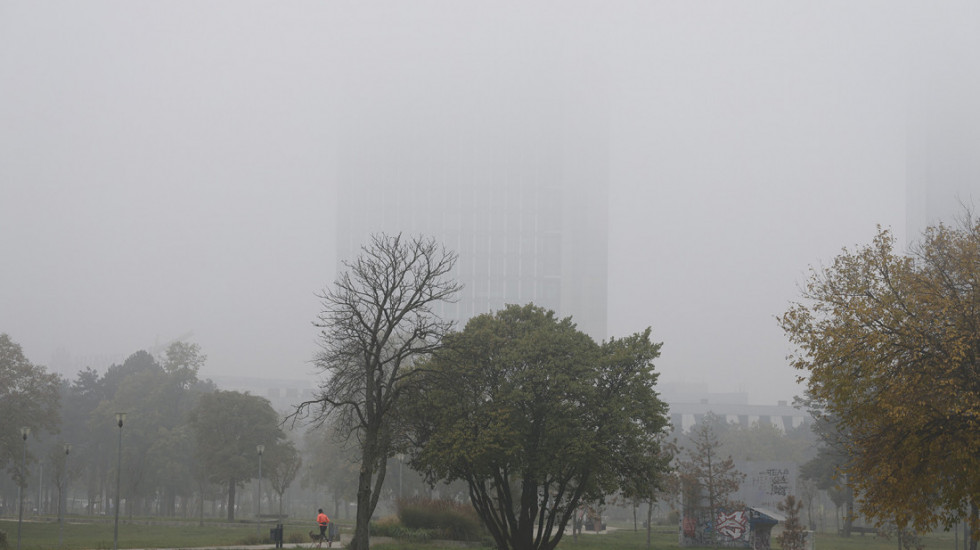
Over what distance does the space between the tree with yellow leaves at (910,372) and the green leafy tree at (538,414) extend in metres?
11.9

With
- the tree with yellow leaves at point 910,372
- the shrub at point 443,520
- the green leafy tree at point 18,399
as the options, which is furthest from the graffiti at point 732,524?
the green leafy tree at point 18,399

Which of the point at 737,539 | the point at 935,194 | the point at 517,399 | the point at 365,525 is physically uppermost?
the point at 935,194

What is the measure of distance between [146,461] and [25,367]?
22.1 m

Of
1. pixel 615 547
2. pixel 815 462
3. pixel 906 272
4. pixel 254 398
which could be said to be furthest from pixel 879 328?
pixel 254 398

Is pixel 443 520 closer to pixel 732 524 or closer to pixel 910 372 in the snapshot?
pixel 732 524

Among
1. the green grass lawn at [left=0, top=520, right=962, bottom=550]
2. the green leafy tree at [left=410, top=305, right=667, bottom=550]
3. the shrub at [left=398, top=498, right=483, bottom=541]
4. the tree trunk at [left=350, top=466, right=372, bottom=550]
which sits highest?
the green leafy tree at [left=410, top=305, right=667, bottom=550]

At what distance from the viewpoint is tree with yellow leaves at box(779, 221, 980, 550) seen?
19.1 metres

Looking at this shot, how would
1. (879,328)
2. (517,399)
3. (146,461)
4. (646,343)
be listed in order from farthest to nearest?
(146,461) → (646,343) → (517,399) → (879,328)

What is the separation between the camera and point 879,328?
21.6m

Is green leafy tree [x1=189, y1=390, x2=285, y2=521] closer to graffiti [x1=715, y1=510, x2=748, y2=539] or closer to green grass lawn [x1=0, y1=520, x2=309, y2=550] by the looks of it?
green grass lawn [x1=0, y1=520, x2=309, y2=550]

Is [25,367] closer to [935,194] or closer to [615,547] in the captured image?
[615,547]

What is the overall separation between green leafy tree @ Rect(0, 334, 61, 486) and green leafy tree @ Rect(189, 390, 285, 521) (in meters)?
11.6

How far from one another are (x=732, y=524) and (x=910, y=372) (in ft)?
109

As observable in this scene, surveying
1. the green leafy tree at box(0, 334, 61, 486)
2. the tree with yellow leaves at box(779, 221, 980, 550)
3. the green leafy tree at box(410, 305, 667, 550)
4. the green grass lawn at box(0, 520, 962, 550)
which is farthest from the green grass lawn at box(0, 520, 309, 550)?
the tree with yellow leaves at box(779, 221, 980, 550)
